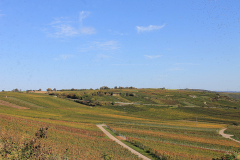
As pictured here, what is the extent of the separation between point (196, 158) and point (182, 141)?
57.9 ft

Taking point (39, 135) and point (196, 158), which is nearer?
point (196, 158)

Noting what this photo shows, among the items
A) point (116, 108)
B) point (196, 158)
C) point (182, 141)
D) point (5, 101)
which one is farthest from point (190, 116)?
point (5, 101)

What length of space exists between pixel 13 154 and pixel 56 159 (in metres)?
4.74

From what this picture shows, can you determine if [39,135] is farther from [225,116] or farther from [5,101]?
[225,116]

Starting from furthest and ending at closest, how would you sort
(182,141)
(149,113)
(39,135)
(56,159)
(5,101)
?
(149,113) → (5,101) → (182,141) → (39,135) → (56,159)

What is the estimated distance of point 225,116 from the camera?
4830 inches

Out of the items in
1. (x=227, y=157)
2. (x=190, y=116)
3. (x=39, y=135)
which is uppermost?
(x=227, y=157)

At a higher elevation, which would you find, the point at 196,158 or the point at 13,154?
the point at 13,154

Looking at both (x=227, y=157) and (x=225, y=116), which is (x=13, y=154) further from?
(x=225, y=116)

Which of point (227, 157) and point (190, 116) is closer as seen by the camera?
point (227, 157)

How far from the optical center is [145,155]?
34.0 m

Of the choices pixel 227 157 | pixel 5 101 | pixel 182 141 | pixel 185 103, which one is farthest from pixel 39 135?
pixel 185 103

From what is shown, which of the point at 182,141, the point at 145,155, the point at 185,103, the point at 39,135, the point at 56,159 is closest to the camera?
the point at 56,159

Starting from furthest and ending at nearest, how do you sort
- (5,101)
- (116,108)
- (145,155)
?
(116,108)
(5,101)
(145,155)
